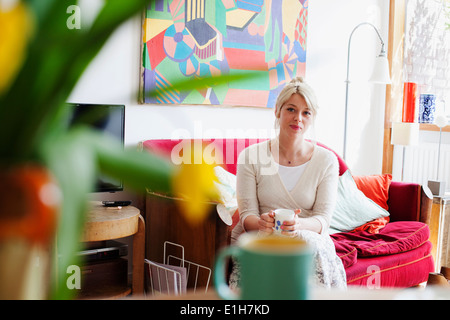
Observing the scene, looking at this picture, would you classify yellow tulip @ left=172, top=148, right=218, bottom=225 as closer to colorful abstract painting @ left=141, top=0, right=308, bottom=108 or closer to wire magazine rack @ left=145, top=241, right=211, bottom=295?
wire magazine rack @ left=145, top=241, right=211, bottom=295

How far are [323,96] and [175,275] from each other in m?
2.41

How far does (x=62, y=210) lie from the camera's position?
0.93ft

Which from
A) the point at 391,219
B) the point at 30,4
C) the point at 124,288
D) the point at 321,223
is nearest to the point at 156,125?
the point at 124,288

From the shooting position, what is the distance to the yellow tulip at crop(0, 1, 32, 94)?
0.26 m

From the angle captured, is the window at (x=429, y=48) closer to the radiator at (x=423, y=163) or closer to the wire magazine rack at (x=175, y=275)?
the radiator at (x=423, y=163)

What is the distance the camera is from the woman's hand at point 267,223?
2.05 meters

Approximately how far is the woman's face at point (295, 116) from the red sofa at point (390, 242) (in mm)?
425

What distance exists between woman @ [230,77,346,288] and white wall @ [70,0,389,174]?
0.77 m

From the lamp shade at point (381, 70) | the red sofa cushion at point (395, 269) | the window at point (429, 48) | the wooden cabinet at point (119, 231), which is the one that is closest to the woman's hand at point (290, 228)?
the red sofa cushion at point (395, 269)

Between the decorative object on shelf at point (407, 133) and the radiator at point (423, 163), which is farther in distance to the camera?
the radiator at point (423, 163)

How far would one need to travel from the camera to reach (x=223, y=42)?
3436 millimetres

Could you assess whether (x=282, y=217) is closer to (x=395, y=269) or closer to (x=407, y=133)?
(x=395, y=269)

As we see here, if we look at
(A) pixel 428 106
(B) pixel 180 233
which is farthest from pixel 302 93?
(A) pixel 428 106

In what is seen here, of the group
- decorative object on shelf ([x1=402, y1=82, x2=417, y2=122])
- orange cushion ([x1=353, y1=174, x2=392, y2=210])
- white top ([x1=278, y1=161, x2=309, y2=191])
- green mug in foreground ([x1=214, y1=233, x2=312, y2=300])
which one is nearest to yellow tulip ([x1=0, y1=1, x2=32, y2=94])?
green mug in foreground ([x1=214, y1=233, x2=312, y2=300])
